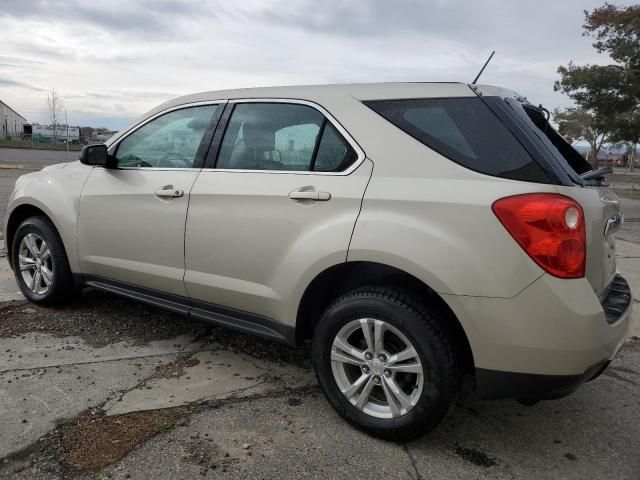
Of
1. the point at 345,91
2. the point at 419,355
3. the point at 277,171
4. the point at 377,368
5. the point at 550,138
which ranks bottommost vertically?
the point at 377,368

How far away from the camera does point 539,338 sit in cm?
224

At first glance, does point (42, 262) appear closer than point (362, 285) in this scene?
No

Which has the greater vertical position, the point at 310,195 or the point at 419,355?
the point at 310,195

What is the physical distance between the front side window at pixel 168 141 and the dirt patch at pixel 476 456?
223 cm

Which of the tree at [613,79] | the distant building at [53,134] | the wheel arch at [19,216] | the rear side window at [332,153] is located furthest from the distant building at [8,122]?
the rear side window at [332,153]

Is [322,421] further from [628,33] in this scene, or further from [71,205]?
[628,33]

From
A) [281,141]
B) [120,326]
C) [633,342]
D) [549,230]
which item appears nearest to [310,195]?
[281,141]

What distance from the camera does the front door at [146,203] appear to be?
11.1 ft

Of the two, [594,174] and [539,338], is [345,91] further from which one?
[539,338]

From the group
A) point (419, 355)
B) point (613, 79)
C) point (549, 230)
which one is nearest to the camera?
point (549, 230)

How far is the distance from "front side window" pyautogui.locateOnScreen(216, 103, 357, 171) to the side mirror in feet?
3.27

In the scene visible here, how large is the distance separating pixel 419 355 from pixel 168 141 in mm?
2216

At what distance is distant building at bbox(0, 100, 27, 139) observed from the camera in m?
69.2

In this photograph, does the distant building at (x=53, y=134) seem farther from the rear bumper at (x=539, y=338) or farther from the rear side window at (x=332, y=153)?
the rear bumper at (x=539, y=338)
